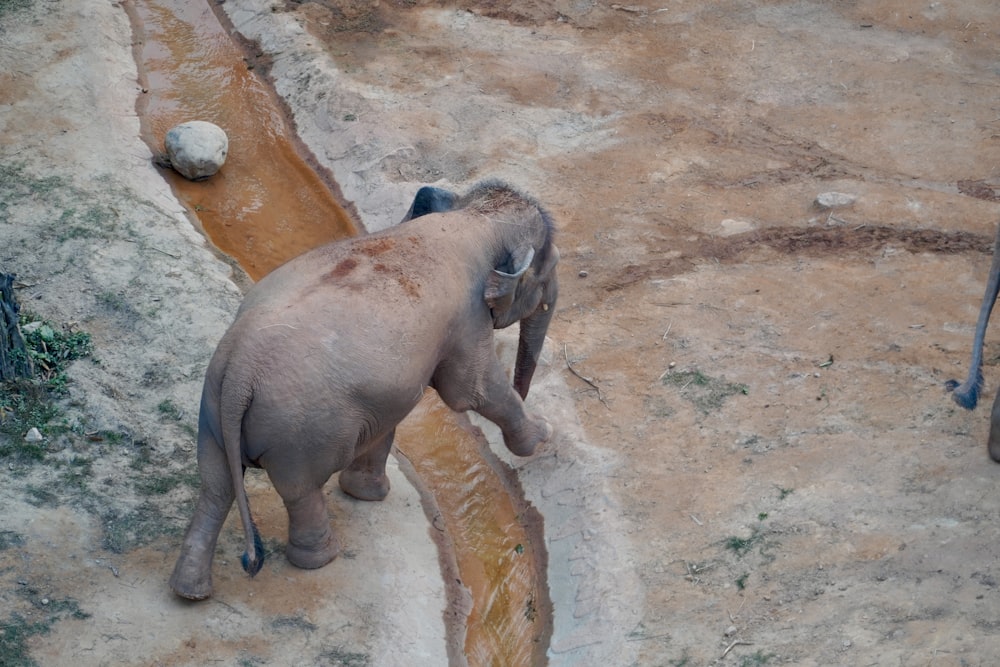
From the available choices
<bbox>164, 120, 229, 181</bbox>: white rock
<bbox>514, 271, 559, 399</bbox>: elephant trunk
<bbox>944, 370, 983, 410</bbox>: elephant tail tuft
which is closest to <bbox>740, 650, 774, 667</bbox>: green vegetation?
<bbox>944, 370, 983, 410</bbox>: elephant tail tuft

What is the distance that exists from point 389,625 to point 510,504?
1619mm

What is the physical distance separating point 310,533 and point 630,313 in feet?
11.6

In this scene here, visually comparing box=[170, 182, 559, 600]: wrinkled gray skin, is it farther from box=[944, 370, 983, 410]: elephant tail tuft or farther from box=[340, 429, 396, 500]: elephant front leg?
box=[944, 370, 983, 410]: elephant tail tuft

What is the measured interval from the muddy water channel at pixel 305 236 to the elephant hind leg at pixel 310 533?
84cm

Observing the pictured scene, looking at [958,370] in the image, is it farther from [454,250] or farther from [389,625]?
[389,625]

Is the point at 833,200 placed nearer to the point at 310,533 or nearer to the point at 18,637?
the point at 310,533

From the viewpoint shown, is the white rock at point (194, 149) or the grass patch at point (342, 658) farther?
the white rock at point (194, 149)

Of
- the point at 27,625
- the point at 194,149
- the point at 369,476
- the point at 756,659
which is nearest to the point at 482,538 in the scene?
the point at 369,476

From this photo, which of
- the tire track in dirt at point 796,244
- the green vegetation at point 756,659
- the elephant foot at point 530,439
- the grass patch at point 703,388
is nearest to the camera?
the green vegetation at point 756,659

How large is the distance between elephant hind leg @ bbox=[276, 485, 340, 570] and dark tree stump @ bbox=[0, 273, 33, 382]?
2278 millimetres

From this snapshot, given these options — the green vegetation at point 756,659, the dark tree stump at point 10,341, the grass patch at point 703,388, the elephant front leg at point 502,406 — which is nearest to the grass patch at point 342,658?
the elephant front leg at point 502,406

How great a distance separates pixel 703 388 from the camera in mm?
8609

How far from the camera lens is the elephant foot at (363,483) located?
7.71 meters

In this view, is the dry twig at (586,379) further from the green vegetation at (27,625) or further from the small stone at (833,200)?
the green vegetation at (27,625)
